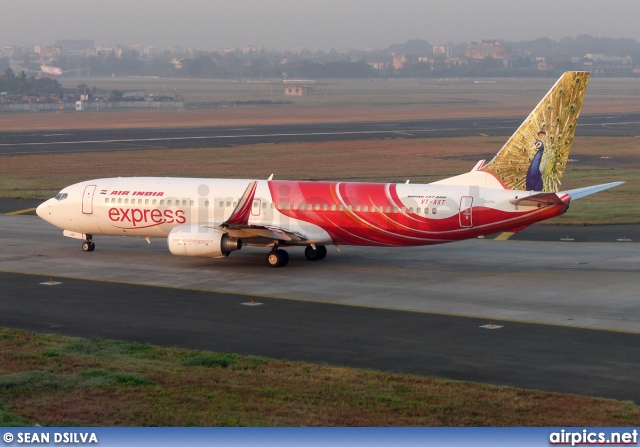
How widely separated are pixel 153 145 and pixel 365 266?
6991cm

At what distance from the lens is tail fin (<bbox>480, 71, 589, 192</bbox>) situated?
42.1 m

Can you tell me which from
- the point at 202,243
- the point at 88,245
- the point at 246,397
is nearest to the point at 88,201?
the point at 88,245

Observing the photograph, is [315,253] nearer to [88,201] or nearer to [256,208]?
[256,208]

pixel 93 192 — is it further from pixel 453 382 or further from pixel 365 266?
pixel 453 382

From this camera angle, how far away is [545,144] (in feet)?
139

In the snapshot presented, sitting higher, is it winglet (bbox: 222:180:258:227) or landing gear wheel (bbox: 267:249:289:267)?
winglet (bbox: 222:180:258:227)

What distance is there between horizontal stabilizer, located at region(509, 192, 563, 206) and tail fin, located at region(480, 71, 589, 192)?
2358 millimetres

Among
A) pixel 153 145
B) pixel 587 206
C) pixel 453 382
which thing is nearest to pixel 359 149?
pixel 153 145

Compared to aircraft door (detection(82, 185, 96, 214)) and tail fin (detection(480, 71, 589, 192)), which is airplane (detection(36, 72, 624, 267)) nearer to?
tail fin (detection(480, 71, 589, 192))

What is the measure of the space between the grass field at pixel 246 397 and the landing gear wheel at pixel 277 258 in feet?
53.5

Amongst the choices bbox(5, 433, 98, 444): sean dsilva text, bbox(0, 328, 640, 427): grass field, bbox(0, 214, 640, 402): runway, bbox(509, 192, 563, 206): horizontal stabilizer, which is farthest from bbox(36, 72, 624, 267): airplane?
bbox(5, 433, 98, 444): sean dsilva text

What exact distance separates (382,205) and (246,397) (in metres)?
20.7

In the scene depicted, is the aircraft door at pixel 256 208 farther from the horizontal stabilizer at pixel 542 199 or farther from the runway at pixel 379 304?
the horizontal stabilizer at pixel 542 199

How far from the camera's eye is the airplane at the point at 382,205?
4072 cm
